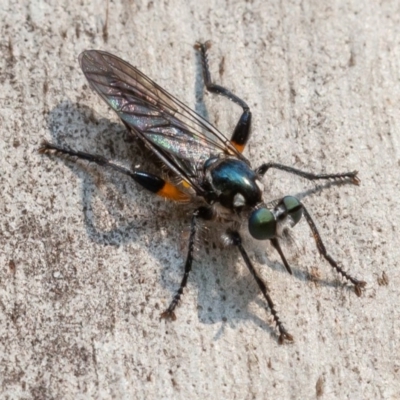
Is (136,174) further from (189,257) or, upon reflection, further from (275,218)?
(275,218)

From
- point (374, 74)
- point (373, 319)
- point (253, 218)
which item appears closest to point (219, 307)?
point (253, 218)

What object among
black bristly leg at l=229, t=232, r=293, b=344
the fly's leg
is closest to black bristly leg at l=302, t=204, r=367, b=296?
black bristly leg at l=229, t=232, r=293, b=344

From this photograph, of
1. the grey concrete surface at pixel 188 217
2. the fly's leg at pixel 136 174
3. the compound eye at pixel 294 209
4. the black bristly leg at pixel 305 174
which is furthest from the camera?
the black bristly leg at pixel 305 174

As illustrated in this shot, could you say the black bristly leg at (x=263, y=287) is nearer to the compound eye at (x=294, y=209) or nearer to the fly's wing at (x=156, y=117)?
the compound eye at (x=294, y=209)

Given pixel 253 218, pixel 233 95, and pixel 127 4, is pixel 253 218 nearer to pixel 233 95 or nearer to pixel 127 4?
pixel 233 95

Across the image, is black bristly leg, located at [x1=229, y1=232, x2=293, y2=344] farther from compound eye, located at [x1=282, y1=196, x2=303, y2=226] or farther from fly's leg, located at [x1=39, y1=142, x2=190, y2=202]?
fly's leg, located at [x1=39, y1=142, x2=190, y2=202]

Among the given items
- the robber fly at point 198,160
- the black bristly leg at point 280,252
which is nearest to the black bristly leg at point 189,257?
the robber fly at point 198,160

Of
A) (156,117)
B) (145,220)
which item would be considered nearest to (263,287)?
(145,220)
